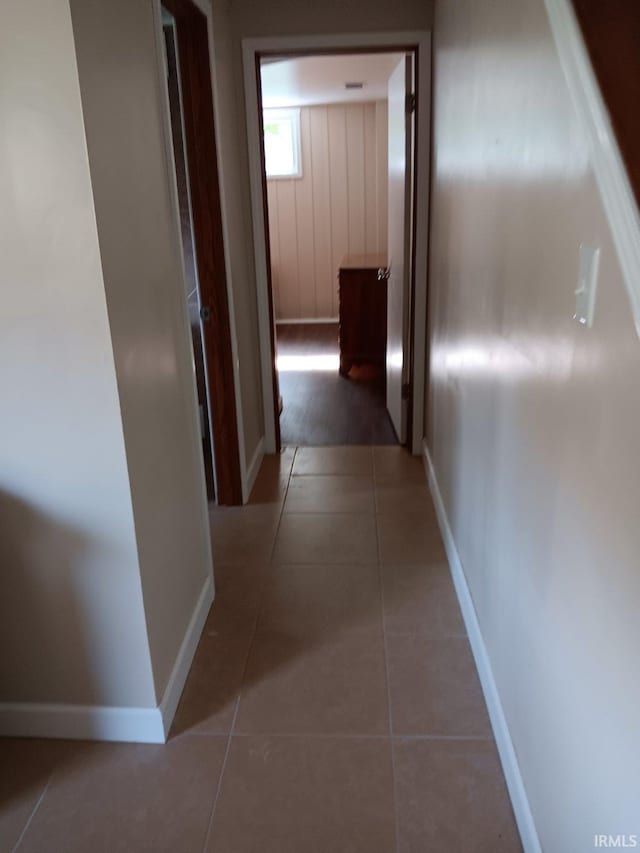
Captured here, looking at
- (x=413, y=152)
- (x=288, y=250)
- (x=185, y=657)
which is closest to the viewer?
(x=185, y=657)

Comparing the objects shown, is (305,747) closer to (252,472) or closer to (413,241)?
(252,472)

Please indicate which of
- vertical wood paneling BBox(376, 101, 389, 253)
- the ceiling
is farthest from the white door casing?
vertical wood paneling BBox(376, 101, 389, 253)

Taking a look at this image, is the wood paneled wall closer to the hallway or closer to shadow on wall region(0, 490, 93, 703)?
the hallway

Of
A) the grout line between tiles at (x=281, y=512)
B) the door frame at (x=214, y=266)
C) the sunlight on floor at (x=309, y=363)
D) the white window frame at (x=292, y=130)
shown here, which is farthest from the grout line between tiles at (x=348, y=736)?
the white window frame at (x=292, y=130)

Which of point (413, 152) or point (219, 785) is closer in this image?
point (219, 785)

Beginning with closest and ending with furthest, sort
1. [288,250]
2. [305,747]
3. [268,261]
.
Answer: [305,747] → [268,261] → [288,250]

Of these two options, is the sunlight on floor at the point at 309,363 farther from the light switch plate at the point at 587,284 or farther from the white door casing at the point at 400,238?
the light switch plate at the point at 587,284

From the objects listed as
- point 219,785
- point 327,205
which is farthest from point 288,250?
point 219,785

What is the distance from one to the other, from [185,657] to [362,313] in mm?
3382

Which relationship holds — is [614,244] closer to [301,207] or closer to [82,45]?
[82,45]

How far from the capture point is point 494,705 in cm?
178

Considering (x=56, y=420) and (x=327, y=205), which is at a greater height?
(x=327, y=205)

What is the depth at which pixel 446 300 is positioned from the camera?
2.68 metres

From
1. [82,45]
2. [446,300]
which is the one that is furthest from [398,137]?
[82,45]
